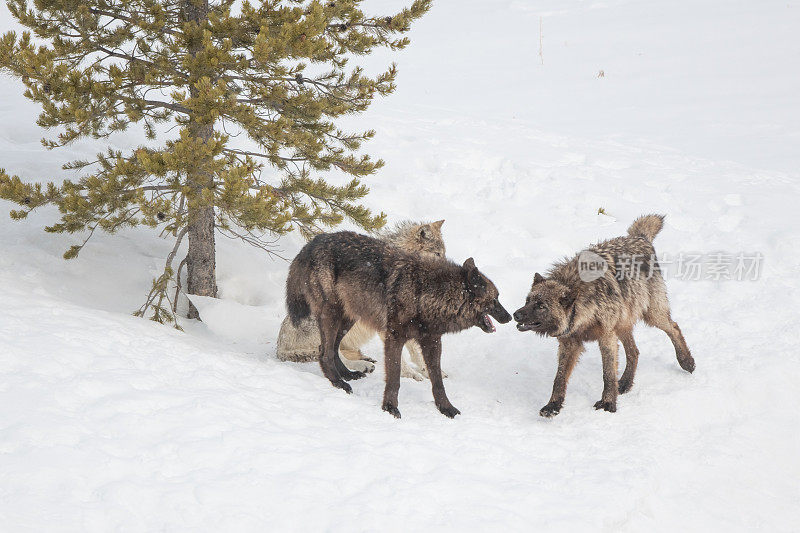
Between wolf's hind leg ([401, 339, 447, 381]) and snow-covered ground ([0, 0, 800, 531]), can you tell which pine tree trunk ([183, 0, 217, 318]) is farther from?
wolf's hind leg ([401, 339, 447, 381])

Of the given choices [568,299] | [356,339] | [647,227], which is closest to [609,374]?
[568,299]

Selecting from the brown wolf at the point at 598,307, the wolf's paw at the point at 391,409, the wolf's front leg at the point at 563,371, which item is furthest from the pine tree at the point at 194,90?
the wolf's front leg at the point at 563,371

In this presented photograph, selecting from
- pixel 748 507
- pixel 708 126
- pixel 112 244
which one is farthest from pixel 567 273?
pixel 708 126

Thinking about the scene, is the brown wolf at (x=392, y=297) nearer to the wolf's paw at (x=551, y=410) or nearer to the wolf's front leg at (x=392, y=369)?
the wolf's front leg at (x=392, y=369)

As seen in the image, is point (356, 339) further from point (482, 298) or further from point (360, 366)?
point (482, 298)

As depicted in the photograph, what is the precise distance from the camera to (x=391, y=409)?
6.67m

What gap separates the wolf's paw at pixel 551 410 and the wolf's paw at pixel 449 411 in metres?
0.96

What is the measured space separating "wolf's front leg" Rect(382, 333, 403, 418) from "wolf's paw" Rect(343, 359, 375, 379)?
4.74 ft

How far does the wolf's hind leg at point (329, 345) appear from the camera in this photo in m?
7.33

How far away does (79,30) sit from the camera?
7.50 m

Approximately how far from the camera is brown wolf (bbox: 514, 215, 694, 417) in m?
6.94

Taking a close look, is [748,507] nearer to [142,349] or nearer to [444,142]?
[142,349]

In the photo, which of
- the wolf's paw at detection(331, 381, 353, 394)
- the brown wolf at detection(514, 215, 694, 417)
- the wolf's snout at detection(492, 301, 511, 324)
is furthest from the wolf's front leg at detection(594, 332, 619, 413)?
the wolf's paw at detection(331, 381, 353, 394)

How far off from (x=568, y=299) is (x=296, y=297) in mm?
3224
